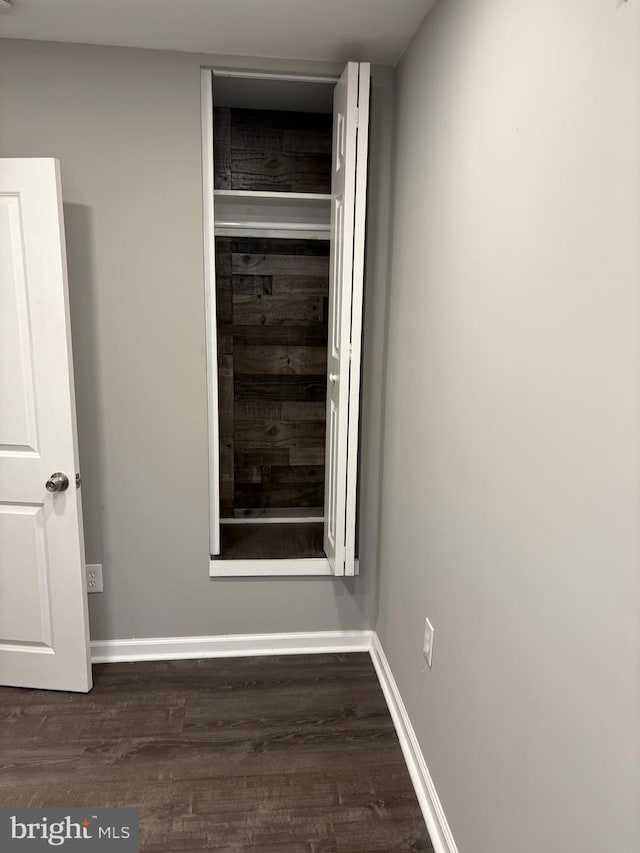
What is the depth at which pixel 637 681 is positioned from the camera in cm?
82

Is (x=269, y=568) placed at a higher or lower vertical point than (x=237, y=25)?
lower

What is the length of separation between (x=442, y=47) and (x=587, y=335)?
1178 mm

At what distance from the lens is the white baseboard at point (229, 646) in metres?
2.50

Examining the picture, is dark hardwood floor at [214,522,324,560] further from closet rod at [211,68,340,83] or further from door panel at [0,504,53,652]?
closet rod at [211,68,340,83]

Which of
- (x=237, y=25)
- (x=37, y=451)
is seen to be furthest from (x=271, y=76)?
(x=37, y=451)

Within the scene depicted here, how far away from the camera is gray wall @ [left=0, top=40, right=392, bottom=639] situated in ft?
6.96

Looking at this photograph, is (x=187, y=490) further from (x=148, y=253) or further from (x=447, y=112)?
(x=447, y=112)

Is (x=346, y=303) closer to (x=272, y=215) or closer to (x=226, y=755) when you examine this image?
(x=272, y=215)

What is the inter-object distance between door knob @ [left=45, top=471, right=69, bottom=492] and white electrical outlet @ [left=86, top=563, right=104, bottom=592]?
450mm

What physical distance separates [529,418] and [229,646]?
1.91m

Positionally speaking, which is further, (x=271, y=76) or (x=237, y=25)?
(x=271, y=76)

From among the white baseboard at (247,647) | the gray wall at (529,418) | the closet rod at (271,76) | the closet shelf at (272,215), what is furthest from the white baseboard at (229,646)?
the closet rod at (271,76)

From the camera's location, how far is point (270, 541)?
2.79m

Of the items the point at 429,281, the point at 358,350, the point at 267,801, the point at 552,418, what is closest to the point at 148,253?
the point at 358,350
